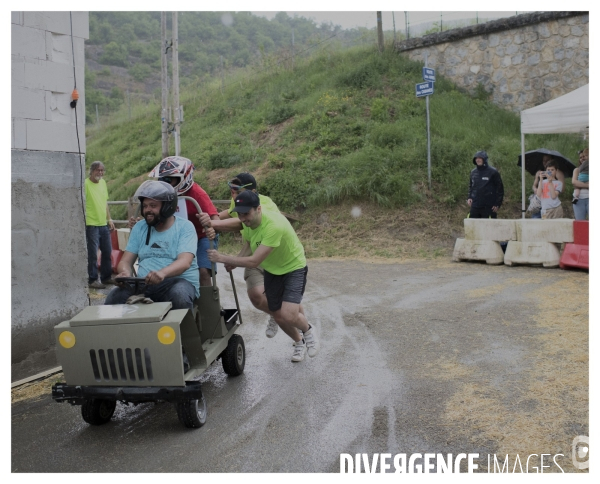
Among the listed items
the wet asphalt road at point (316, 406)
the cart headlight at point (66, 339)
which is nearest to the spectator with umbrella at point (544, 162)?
the wet asphalt road at point (316, 406)

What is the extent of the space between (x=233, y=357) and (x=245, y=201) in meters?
1.50

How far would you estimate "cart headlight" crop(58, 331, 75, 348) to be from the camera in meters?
4.38

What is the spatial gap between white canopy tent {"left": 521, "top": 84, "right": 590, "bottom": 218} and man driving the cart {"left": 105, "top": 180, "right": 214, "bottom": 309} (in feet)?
28.7

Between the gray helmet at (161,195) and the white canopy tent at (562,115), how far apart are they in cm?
876

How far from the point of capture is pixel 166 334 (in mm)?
4258

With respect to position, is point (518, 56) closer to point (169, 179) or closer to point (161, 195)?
point (169, 179)

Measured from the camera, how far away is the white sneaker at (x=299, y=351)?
633 cm

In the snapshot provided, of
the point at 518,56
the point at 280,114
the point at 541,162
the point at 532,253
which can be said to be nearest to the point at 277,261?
the point at 532,253

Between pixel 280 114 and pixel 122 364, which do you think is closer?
pixel 122 364

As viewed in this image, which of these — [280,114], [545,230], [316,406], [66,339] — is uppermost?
[280,114]

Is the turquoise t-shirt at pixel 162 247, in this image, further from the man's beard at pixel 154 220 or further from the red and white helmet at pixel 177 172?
the red and white helmet at pixel 177 172

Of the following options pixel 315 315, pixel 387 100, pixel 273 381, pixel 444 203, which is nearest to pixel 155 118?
pixel 387 100

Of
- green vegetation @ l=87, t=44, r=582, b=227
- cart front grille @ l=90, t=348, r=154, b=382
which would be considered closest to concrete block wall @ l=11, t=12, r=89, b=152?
cart front grille @ l=90, t=348, r=154, b=382

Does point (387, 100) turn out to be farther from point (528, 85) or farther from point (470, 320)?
point (470, 320)
